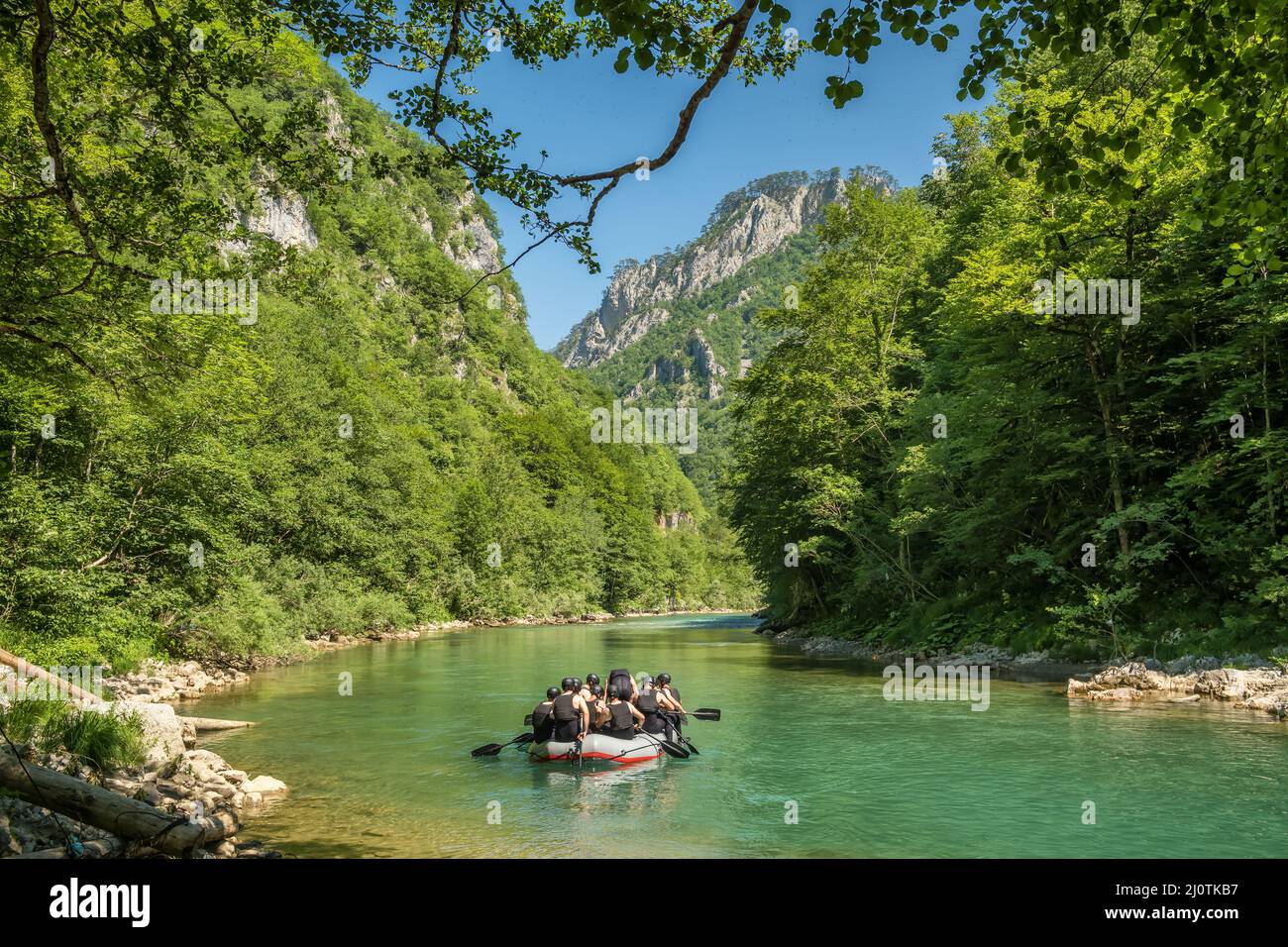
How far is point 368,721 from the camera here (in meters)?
16.7

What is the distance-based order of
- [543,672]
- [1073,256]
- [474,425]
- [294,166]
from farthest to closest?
1. [474,425]
2. [543,672]
3. [1073,256]
4. [294,166]

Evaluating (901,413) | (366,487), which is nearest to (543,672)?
(901,413)

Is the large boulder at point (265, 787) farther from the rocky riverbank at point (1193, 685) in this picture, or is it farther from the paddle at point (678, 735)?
the rocky riverbank at point (1193, 685)

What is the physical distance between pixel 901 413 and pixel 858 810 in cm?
2437

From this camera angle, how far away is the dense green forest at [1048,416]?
58.3 ft

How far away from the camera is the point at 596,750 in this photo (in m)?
13.1

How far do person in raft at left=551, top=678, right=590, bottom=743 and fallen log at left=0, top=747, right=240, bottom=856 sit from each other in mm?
7322

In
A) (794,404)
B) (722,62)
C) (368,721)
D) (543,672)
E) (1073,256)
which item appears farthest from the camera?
(794,404)

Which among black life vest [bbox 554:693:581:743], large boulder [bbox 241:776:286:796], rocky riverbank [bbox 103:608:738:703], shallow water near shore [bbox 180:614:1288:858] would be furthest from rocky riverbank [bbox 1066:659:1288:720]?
rocky riverbank [bbox 103:608:738:703]

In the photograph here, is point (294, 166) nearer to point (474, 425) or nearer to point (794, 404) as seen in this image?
point (794, 404)

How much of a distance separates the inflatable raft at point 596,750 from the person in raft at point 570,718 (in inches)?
4.7

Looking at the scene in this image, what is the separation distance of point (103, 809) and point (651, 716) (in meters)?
9.13

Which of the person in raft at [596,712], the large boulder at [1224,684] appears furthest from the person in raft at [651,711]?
the large boulder at [1224,684]

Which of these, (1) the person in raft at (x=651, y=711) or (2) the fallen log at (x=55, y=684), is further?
(1) the person in raft at (x=651, y=711)
